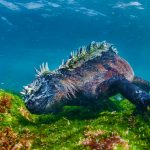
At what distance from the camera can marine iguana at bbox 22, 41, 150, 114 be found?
12609 millimetres

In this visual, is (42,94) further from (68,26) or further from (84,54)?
(68,26)

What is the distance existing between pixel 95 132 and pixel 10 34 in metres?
69.3

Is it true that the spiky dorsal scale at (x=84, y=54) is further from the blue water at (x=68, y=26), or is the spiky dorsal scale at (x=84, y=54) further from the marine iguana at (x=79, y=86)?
the blue water at (x=68, y=26)

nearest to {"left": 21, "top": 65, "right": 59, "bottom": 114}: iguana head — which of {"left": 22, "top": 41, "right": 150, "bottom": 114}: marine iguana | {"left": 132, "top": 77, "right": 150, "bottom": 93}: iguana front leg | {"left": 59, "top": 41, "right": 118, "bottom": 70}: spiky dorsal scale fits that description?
{"left": 22, "top": 41, "right": 150, "bottom": 114}: marine iguana

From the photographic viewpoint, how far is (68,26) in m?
68.7

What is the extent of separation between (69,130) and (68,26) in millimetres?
59750

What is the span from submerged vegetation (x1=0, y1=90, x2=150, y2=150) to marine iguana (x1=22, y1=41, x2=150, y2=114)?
0.64 metres

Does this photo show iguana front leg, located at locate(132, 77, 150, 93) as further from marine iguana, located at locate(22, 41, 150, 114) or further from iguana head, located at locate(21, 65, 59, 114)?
iguana head, located at locate(21, 65, 59, 114)

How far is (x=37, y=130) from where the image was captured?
34.4 ft

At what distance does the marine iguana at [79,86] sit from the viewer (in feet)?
41.4

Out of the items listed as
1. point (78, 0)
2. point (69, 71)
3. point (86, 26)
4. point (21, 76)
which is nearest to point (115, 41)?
point (86, 26)

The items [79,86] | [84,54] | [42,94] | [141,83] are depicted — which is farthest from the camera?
[141,83]

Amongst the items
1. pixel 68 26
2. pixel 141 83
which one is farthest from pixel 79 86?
pixel 68 26

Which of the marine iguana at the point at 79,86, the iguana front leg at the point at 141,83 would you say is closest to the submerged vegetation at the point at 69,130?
the marine iguana at the point at 79,86
